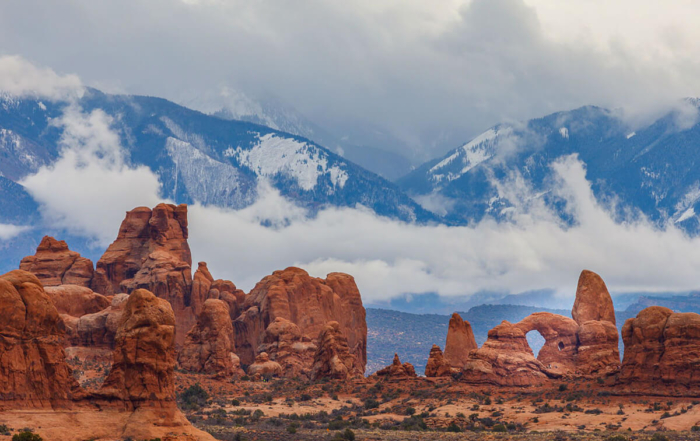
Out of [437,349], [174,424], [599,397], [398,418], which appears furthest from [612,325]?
[174,424]

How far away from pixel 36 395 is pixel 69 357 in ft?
152

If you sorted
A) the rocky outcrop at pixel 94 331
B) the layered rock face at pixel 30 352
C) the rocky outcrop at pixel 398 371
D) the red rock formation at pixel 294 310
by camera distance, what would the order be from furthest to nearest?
the red rock formation at pixel 294 310 < the rocky outcrop at pixel 398 371 < the rocky outcrop at pixel 94 331 < the layered rock face at pixel 30 352

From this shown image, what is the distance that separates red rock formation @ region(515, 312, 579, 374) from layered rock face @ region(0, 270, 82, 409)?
65.2 metres

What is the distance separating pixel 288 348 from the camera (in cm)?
11850

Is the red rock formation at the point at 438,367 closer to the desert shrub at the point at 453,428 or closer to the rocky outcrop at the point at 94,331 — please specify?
the desert shrub at the point at 453,428

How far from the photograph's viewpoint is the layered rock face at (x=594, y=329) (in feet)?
322

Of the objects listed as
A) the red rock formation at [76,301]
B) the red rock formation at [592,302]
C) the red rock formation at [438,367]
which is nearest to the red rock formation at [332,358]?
the red rock formation at [438,367]

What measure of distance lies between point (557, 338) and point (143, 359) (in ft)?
219

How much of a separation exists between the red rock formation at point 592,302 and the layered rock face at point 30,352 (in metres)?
74.8

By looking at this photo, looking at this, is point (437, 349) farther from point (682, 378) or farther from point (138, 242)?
point (138, 242)

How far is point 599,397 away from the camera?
78.8 metres

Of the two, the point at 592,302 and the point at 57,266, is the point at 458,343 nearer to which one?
the point at 592,302

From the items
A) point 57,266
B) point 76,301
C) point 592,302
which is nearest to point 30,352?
point 76,301

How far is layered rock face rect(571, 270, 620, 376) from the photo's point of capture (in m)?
98.1
